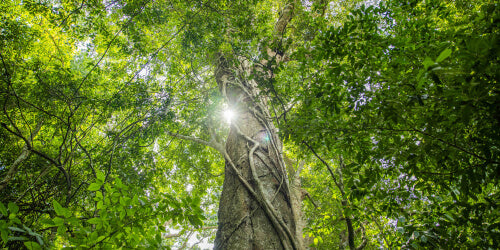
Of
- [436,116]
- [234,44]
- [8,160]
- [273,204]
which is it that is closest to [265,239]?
[273,204]

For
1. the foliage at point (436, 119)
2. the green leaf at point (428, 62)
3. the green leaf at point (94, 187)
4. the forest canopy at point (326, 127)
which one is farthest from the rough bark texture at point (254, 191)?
the green leaf at point (428, 62)

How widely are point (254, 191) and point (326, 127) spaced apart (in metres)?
0.82

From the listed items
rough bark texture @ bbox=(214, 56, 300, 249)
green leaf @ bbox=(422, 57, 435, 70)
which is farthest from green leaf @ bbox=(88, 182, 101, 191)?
green leaf @ bbox=(422, 57, 435, 70)

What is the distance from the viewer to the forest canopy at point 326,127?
3.25 ft

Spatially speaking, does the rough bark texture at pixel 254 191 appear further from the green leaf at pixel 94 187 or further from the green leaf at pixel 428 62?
the green leaf at pixel 428 62

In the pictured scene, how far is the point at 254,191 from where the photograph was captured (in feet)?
6.11

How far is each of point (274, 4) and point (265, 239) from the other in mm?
5630

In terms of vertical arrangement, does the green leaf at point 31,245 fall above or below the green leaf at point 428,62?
below

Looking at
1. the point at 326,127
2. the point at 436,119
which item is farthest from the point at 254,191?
the point at 436,119

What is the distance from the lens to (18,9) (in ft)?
19.3

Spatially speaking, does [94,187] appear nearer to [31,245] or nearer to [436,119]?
[31,245]

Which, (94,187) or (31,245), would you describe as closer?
(31,245)

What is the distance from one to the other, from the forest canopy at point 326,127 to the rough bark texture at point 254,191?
13 centimetres

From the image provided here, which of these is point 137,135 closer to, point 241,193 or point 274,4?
point 241,193
